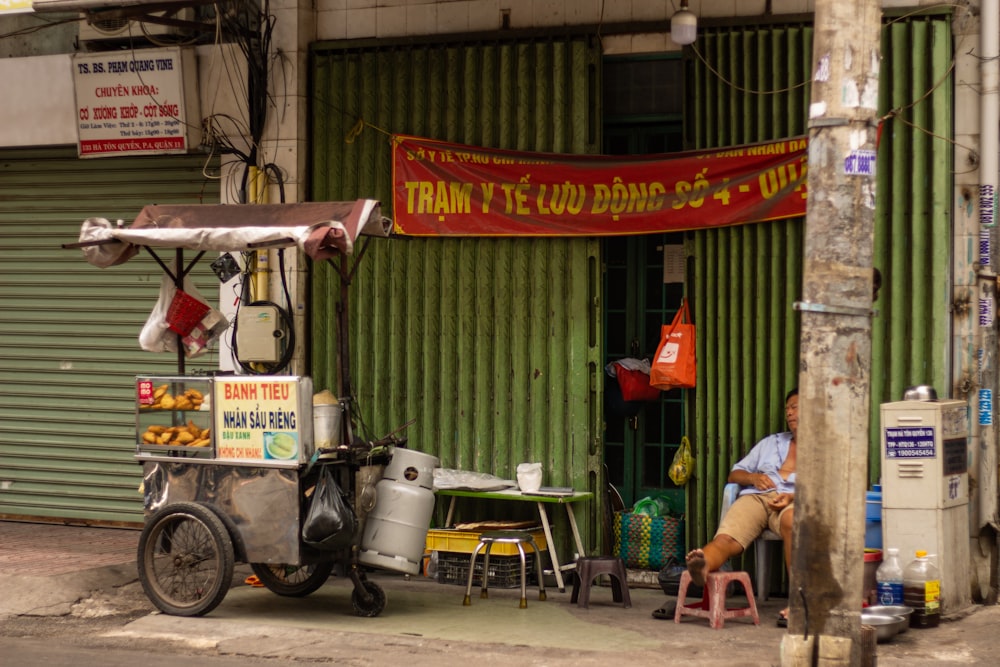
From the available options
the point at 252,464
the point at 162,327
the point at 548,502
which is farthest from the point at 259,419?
the point at 548,502

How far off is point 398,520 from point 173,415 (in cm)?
169

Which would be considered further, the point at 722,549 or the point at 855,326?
the point at 722,549

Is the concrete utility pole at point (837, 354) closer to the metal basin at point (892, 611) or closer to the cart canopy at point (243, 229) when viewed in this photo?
the metal basin at point (892, 611)

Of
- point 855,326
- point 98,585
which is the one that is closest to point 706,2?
point 855,326

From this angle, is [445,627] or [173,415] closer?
[445,627]

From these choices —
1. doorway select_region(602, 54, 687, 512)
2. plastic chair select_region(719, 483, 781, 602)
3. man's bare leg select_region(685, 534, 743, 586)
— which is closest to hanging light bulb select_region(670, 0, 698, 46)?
doorway select_region(602, 54, 687, 512)

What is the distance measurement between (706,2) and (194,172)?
4627 millimetres

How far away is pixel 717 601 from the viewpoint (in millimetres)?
8352

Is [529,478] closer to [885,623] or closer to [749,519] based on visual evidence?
[749,519]

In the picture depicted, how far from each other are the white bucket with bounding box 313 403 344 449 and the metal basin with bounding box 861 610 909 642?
12.0ft

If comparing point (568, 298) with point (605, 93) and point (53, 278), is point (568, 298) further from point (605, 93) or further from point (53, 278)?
point (53, 278)

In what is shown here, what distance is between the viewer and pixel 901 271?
Answer: 9.23 m

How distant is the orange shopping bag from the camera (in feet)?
31.6

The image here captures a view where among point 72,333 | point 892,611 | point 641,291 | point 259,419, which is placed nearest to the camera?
point 892,611
